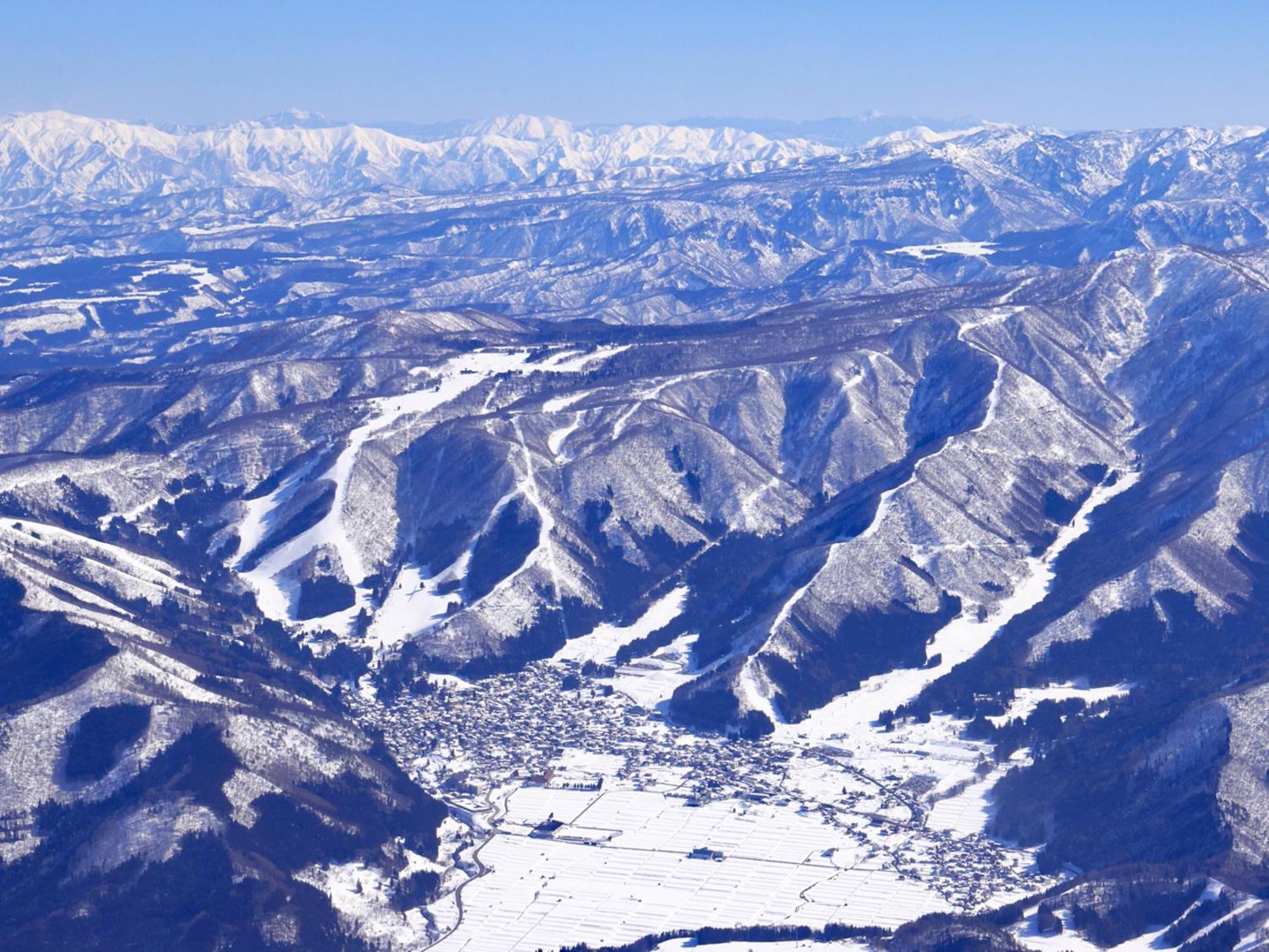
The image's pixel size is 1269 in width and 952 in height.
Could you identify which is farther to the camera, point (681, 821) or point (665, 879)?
point (681, 821)

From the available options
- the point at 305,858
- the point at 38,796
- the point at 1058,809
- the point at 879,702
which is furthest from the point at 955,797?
the point at 38,796

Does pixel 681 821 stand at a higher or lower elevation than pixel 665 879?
higher

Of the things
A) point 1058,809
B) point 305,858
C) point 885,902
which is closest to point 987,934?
point 885,902

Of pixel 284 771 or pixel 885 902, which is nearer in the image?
pixel 885 902

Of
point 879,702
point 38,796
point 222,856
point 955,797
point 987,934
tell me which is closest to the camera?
point 987,934

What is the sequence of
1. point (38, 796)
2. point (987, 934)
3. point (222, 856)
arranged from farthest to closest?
point (38, 796) → point (222, 856) → point (987, 934)

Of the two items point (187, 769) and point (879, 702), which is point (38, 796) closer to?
point (187, 769)

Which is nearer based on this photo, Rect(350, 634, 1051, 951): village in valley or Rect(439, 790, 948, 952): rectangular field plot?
Rect(439, 790, 948, 952): rectangular field plot

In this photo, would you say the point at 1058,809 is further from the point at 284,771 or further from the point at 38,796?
the point at 38,796

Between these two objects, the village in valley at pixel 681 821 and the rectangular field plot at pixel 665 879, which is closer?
the rectangular field plot at pixel 665 879
